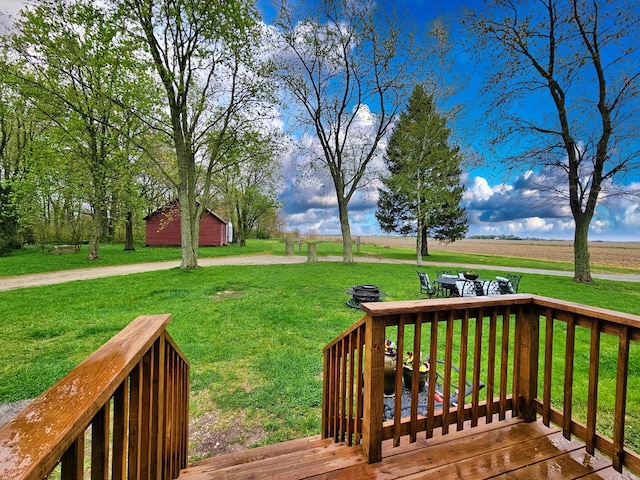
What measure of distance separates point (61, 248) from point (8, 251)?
2.43 m

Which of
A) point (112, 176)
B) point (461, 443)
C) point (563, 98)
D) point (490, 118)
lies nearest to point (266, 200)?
point (112, 176)

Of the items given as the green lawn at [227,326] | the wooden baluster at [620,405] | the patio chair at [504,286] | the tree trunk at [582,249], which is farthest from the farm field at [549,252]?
the wooden baluster at [620,405]

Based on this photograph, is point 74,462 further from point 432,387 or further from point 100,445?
point 432,387

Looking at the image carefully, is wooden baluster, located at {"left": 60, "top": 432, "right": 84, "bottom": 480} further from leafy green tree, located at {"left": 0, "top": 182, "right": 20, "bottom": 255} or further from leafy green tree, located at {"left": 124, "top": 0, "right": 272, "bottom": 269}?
leafy green tree, located at {"left": 0, "top": 182, "right": 20, "bottom": 255}

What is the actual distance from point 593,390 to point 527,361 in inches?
15.5

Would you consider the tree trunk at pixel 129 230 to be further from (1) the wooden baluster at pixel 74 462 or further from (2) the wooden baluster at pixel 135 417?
(1) the wooden baluster at pixel 74 462

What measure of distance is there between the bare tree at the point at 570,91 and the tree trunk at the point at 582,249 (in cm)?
3

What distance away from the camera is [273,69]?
12.2 metres

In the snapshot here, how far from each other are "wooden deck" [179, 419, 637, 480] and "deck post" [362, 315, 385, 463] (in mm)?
99

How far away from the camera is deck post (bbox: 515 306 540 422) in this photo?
212 centimetres

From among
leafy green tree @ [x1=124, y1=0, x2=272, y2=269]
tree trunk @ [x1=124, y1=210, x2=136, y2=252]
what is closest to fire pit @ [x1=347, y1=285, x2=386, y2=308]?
Answer: leafy green tree @ [x1=124, y1=0, x2=272, y2=269]

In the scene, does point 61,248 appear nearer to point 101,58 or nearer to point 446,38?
point 101,58

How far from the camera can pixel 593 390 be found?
1.77 m

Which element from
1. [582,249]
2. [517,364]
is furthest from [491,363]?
[582,249]
